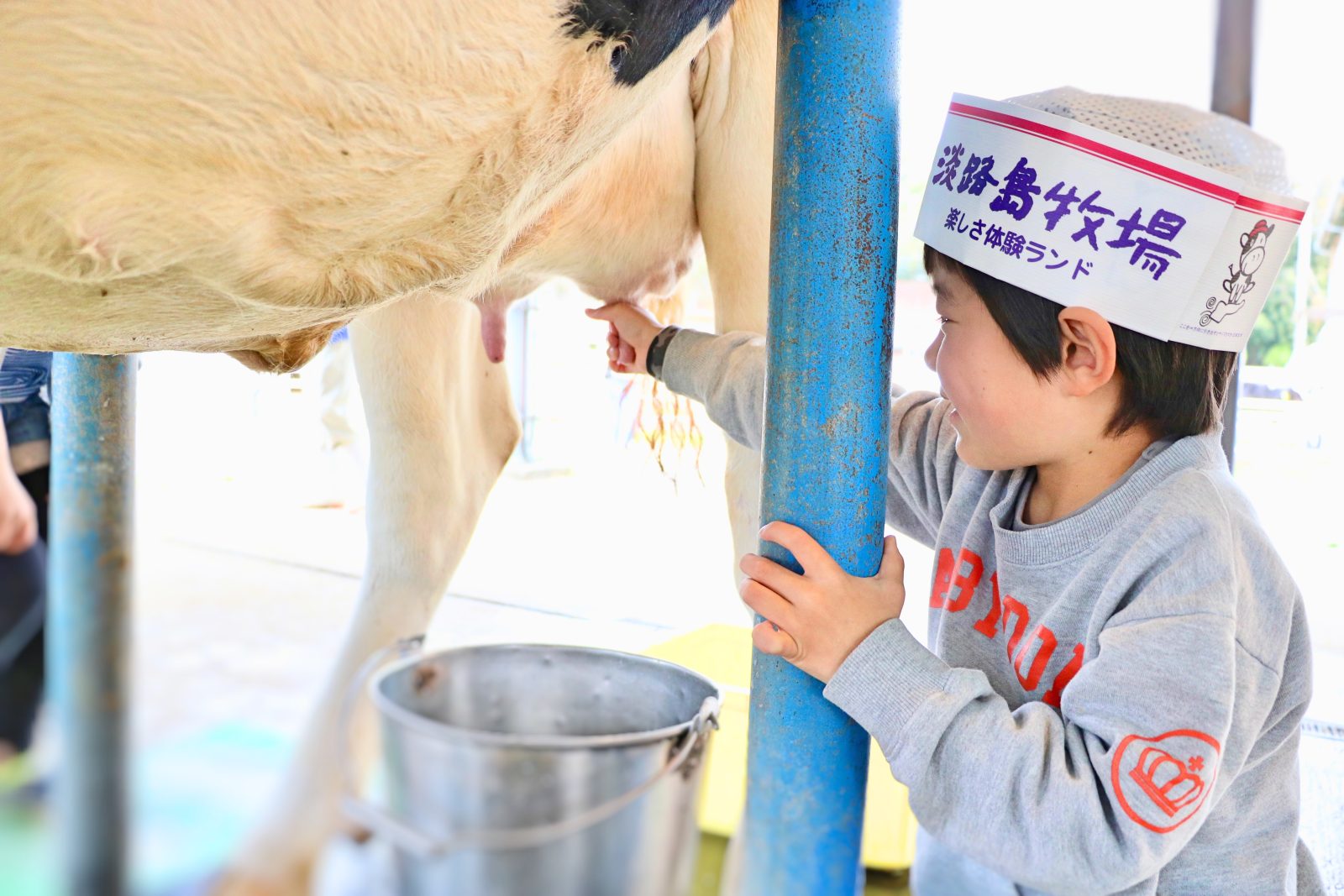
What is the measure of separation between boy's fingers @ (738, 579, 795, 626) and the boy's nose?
0.22 m

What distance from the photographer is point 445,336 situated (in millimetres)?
1465

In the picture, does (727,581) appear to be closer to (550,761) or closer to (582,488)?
(582,488)

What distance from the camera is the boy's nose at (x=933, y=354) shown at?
0.79 metres

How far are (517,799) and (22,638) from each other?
1.50 metres

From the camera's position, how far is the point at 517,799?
461 millimetres

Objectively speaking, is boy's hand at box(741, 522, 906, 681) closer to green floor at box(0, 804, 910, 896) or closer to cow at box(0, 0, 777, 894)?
cow at box(0, 0, 777, 894)

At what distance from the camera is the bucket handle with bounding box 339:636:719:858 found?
1.37ft

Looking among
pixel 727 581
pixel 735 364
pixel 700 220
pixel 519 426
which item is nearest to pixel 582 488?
pixel 727 581

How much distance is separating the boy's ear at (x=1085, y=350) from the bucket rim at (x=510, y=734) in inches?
12.7

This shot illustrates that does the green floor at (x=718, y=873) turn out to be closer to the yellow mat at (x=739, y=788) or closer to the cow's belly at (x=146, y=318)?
the yellow mat at (x=739, y=788)

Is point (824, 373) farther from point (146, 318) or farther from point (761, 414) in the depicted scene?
point (146, 318)

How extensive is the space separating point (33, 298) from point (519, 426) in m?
1.00

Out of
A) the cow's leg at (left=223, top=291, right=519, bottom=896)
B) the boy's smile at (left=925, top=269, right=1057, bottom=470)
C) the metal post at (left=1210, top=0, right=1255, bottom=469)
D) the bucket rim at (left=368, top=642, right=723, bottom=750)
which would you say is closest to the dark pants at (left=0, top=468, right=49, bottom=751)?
the cow's leg at (left=223, top=291, right=519, bottom=896)

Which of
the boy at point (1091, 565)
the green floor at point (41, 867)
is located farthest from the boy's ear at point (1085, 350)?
the green floor at point (41, 867)
